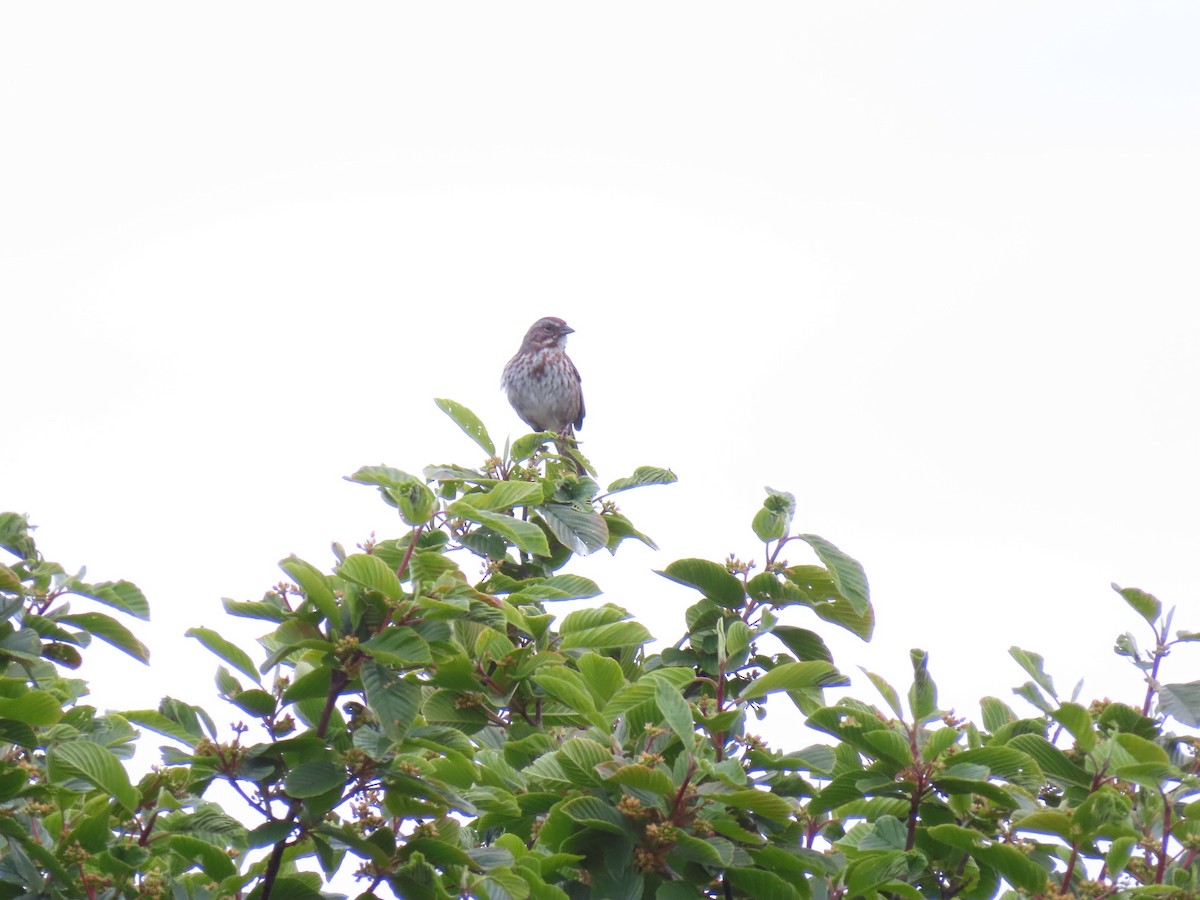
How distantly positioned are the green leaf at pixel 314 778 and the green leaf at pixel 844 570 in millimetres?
1573

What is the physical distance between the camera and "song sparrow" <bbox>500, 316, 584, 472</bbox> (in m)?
15.6

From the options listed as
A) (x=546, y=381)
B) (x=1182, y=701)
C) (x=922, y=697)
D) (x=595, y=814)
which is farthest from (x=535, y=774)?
(x=546, y=381)

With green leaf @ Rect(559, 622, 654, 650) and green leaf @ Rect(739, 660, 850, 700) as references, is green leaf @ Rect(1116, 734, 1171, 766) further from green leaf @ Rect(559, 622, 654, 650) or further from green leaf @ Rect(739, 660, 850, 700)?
green leaf @ Rect(559, 622, 654, 650)

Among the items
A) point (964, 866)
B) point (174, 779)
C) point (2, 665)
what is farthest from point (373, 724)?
point (964, 866)

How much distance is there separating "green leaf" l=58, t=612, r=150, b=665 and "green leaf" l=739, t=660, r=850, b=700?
1.62 meters

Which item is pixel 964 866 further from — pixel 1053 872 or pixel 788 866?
pixel 788 866

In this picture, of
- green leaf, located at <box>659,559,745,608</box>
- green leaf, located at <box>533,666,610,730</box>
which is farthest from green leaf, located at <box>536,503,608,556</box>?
green leaf, located at <box>533,666,610,730</box>

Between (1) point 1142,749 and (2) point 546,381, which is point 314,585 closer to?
(1) point 1142,749

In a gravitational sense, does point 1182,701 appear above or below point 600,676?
above

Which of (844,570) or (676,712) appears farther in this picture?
(844,570)

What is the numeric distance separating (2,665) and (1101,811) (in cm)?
272

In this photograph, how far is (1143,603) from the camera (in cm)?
373

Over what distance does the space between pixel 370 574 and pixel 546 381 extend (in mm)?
12715

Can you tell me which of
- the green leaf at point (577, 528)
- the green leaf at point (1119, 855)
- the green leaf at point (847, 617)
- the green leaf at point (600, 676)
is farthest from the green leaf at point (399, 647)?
the green leaf at point (577, 528)
